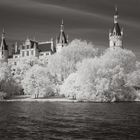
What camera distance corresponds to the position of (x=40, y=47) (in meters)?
138

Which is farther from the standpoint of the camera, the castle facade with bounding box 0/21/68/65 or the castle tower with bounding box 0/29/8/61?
the castle tower with bounding box 0/29/8/61

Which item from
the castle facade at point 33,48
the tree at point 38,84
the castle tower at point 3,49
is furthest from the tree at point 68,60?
the castle tower at point 3,49

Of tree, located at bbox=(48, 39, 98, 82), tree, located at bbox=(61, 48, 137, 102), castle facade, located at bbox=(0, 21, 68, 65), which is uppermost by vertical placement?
castle facade, located at bbox=(0, 21, 68, 65)

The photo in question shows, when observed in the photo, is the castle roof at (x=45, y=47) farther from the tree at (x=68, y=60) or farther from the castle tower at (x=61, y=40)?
the tree at (x=68, y=60)

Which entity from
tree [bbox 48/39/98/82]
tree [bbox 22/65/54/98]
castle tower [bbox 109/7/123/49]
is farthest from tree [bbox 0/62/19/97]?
castle tower [bbox 109/7/123/49]

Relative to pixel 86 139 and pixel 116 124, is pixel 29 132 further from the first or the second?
pixel 116 124

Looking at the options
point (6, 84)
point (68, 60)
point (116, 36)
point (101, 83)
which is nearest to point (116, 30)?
point (116, 36)

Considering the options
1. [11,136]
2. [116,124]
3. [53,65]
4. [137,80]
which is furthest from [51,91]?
[11,136]

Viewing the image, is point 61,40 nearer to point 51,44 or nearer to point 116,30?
point 51,44

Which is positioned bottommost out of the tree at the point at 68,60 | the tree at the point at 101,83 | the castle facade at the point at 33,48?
the tree at the point at 101,83

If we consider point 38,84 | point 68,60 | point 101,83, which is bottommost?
point 101,83

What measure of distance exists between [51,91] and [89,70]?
56.8ft

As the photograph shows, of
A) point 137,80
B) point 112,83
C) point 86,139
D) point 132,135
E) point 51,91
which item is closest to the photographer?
point 86,139

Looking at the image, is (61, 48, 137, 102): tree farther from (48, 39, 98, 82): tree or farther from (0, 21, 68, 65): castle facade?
(0, 21, 68, 65): castle facade
